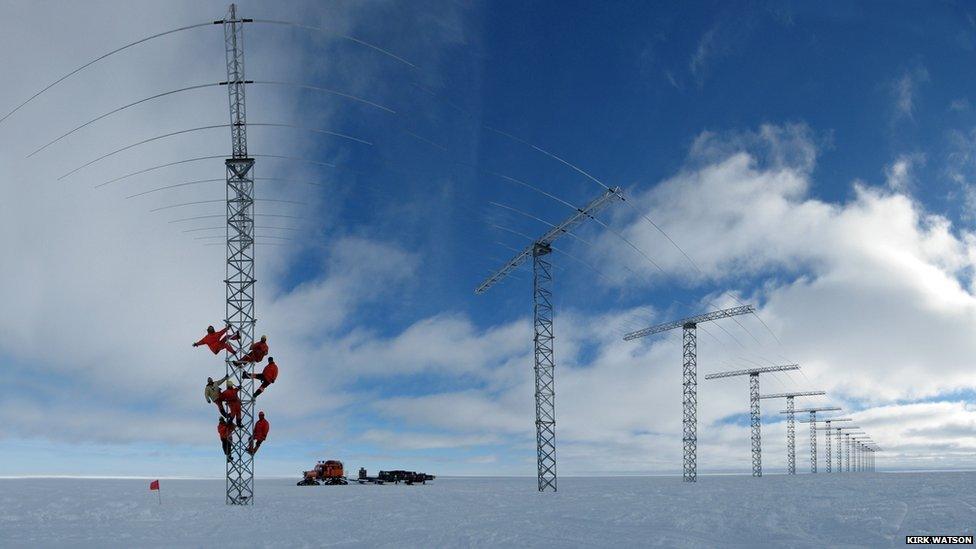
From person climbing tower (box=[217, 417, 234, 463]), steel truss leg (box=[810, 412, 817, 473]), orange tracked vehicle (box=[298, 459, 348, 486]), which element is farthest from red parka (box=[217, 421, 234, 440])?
steel truss leg (box=[810, 412, 817, 473])

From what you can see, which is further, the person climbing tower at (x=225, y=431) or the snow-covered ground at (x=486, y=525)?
the person climbing tower at (x=225, y=431)

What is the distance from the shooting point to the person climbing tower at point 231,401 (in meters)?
37.1

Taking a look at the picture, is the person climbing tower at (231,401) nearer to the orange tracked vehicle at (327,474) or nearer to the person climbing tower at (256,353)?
the person climbing tower at (256,353)

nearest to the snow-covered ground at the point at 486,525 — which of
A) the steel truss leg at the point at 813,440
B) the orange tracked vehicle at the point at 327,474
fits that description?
the orange tracked vehicle at the point at 327,474

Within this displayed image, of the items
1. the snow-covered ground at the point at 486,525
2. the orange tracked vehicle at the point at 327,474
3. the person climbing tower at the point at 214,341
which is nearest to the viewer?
the snow-covered ground at the point at 486,525

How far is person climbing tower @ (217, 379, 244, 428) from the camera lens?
37125mm

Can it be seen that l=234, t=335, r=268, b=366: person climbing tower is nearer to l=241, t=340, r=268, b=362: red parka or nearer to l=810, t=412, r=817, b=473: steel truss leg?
l=241, t=340, r=268, b=362: red parka

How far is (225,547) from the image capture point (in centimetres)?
1964

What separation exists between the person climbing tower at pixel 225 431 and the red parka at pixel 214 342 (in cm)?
445

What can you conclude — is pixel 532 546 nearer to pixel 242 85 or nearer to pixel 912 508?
pixel 912 508

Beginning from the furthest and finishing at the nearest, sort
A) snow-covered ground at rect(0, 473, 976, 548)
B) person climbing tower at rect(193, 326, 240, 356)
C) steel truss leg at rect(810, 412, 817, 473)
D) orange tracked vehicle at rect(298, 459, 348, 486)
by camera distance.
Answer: steel truss leg at rect(810, 412, 817, 473) < orange tracked vehicle at rect(298, 459, 348, 486) < person climbing tower at rect(193, 326, 240, 356) < snow-covered ground at rect(0, 473, 976, 548)

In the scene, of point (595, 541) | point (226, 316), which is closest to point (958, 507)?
point (595, 541)

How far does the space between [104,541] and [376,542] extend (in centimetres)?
900

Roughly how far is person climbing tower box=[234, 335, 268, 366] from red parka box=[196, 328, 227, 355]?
4.97 ft
